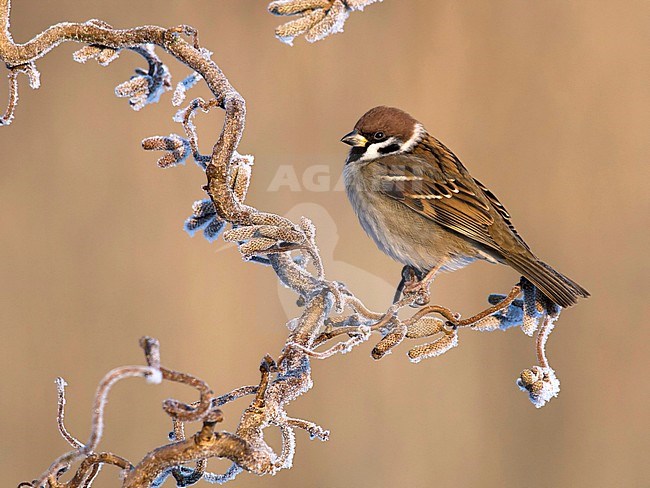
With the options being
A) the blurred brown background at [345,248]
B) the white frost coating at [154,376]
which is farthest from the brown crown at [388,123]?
the white frost coating at [154,376]

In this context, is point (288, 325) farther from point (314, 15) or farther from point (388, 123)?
point (388, 123)

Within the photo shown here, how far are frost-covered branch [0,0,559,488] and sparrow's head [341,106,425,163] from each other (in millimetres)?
982

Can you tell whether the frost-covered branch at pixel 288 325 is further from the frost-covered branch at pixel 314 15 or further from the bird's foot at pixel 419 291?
the bird's foot at pixel 419 291

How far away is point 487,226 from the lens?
1819 millimetres

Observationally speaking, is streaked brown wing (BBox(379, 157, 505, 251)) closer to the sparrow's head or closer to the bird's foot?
the sparrow's head

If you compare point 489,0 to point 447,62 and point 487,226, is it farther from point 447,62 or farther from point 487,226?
point 487,226

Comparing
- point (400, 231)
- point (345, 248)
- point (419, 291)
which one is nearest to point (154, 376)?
point (419, 291)

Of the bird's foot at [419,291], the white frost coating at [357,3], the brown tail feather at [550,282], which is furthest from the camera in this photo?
the bird's foot at [419,291]

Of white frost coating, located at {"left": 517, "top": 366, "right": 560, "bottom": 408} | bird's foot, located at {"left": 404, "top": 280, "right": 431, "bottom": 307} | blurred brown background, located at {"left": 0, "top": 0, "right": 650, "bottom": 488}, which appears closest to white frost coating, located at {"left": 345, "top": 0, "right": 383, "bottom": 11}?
white frost coating, located at {"left": 517, "top": 366, "right": 560, "bottom": 408}

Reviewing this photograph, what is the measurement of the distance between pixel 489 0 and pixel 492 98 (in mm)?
389

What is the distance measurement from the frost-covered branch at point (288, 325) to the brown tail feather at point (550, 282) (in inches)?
4.0

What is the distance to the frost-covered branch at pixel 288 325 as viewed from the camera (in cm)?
59

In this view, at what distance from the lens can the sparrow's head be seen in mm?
1842

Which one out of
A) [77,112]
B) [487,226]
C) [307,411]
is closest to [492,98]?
[487,226]
